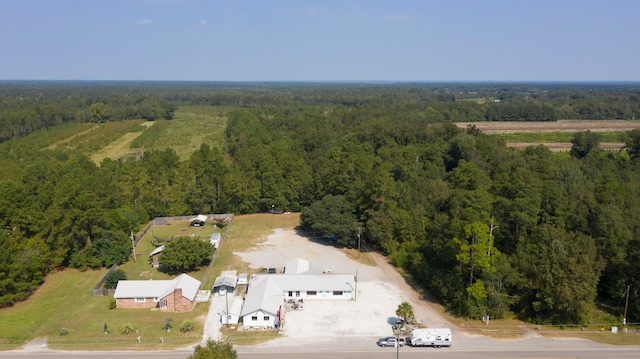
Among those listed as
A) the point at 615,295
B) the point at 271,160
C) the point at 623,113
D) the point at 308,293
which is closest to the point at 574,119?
the point at 623,113

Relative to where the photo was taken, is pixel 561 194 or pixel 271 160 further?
pixel 271 160

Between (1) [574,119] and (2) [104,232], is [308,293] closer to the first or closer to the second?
(2) [104,232]

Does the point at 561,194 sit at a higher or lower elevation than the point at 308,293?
higher

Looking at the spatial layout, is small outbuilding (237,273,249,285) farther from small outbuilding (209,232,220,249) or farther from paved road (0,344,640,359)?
paved road (0,344,640,359)

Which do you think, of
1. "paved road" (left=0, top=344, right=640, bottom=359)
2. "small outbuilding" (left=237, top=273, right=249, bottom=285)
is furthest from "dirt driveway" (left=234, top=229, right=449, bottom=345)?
"small outbuilding" (left=237, top=273, right=249, bottom=285)

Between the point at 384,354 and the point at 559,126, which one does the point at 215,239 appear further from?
the point at 559,126

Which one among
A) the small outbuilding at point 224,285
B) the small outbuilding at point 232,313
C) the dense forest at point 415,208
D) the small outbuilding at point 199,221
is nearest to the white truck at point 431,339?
the dense forest at point 415,208

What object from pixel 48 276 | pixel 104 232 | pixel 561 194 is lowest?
pixel 48 276

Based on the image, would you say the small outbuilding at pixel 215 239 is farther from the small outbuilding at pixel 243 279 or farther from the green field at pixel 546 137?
the green field at pixel 546 137
